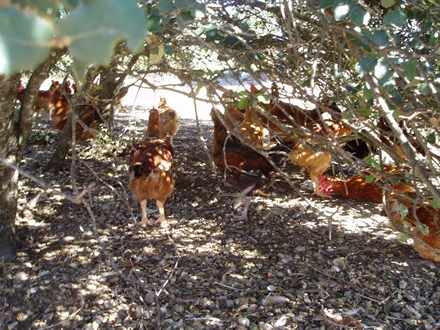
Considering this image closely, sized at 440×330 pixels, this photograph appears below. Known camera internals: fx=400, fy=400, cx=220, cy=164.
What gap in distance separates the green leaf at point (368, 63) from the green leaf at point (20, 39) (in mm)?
1057

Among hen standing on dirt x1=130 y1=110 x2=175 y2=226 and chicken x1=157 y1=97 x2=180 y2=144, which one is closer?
hen standing on dirt x1=130 y1=110 x2=175 y2=226

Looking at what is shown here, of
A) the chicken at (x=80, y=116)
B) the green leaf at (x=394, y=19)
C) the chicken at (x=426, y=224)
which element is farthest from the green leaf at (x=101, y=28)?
the chicken at (x=80, y=116)

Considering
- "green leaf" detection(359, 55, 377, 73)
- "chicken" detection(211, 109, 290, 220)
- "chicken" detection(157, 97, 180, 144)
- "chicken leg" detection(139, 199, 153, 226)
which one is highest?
"chicken" detection(157, 97, 180, 144)

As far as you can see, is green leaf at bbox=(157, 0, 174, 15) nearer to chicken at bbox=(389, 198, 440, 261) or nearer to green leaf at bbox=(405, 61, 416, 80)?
green leaf at bbox=(405, 61, 416, 80)

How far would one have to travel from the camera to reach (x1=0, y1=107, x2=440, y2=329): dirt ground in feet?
8.16

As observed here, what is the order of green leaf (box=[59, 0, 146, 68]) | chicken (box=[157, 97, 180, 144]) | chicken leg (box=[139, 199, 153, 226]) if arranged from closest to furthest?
green leaf (box=[59, 0, 146, 68]) → chicken leg (box=[139, 199, 153, 226]) → chicken (box=[157, 97, 180, 144])

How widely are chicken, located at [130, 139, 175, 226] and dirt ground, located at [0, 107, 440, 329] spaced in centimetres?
21

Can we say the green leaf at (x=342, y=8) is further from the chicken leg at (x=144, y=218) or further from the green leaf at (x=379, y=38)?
the chicken leg at (x=144, y=218)

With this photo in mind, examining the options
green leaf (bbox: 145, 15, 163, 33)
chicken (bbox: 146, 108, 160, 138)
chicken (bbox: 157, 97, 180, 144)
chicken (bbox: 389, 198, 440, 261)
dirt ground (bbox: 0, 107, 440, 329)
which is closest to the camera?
green leaf (bbox: 145, 15, 163, 33)

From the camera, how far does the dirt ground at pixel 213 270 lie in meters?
2.49

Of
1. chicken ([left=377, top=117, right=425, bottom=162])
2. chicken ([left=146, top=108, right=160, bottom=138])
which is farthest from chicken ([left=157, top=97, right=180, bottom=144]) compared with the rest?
chicken ([left=377, top=117, right=425, bottom=162])

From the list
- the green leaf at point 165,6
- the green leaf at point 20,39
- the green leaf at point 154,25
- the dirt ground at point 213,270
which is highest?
the green leaf at point 154,25

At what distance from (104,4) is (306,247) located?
3108 millimetres

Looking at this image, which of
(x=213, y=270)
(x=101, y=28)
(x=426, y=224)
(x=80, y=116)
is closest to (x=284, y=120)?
(x=426, y=224)
